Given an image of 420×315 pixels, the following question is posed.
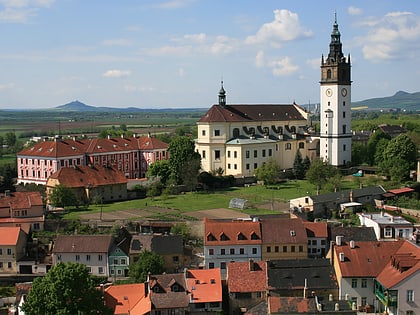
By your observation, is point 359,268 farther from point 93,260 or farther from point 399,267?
point 93,260

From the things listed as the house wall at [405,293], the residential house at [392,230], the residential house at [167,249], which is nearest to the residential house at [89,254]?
the residential house at [167,249]

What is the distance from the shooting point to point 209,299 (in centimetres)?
4075

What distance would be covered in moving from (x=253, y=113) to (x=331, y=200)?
32373 mm

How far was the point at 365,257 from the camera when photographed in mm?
42719

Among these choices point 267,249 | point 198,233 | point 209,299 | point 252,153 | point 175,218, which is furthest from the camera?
point 252,153

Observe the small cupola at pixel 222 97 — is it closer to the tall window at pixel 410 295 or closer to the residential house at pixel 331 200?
the residential house at pixel 331 200

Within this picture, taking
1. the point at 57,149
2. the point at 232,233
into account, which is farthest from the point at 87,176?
the point at 232,233

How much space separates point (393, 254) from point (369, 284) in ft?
9.18

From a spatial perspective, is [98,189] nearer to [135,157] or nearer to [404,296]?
[135,157]

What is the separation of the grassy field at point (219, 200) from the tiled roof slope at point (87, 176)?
3236 mm

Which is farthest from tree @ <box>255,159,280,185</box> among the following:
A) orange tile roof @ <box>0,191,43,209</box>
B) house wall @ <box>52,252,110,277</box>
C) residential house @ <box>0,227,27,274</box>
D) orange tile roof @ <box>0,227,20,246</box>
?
residential house @ <box>0,227,27,274</box>

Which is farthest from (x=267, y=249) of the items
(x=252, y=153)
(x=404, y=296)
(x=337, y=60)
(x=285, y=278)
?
(x=337, y=60)

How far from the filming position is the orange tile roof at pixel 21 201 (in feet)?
203

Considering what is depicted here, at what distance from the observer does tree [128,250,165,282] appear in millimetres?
45719
